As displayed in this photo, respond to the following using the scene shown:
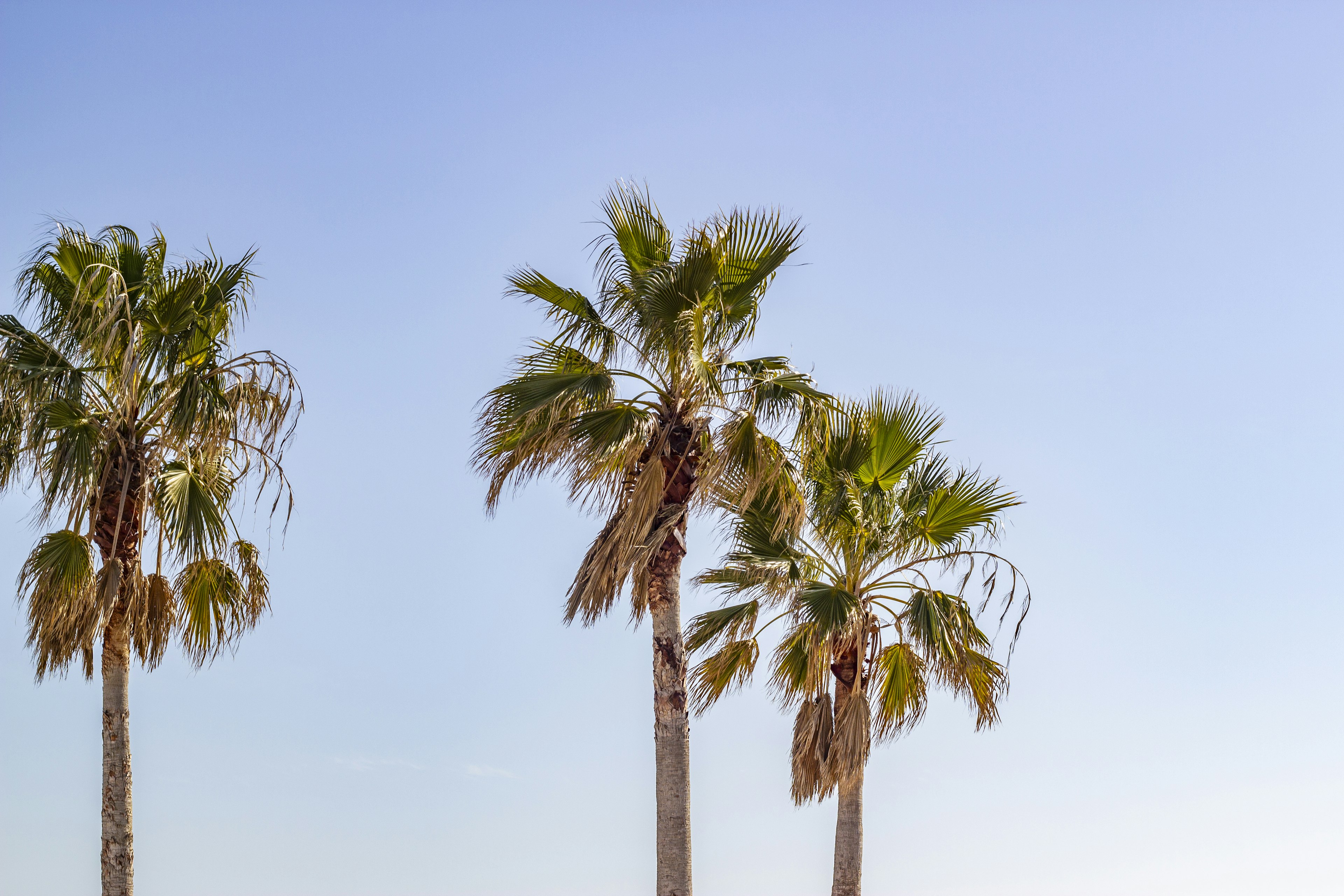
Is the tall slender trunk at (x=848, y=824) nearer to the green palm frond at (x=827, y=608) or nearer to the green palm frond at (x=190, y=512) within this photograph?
the green palm frond at (x=827, y=608)

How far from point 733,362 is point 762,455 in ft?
3.68

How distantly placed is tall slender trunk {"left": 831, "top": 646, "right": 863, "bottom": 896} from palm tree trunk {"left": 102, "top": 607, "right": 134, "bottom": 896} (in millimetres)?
7361

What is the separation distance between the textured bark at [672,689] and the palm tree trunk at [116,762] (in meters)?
5.19

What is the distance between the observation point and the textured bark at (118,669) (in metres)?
12.4

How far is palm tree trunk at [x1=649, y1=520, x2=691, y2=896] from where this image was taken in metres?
11.7

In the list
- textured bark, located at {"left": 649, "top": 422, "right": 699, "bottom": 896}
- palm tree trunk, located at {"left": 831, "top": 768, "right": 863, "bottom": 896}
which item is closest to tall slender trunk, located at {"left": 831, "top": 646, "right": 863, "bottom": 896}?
palm tree trunk, located at {"left": 831, "top": 768, "right": 863, "bottom": 896}

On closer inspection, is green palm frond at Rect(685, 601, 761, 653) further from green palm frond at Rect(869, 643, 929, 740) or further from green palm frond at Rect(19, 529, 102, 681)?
green palm frond at Rect(19, 529, 102, 681)

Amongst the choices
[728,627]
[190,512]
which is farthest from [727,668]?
[190,512]

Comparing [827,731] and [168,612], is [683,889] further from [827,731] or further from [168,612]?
[168,612]

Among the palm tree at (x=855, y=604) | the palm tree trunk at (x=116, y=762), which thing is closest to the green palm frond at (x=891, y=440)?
the palm tree at (x=855, y=604)

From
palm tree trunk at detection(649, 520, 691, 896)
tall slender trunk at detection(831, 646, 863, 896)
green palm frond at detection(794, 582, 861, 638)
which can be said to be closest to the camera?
palm tree trunk at detection(649, 520, 691, 896)

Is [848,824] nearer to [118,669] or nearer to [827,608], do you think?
[827,608]

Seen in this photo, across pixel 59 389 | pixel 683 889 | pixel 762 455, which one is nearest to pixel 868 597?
pixel 762 455

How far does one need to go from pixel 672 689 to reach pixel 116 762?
5.50 metres
